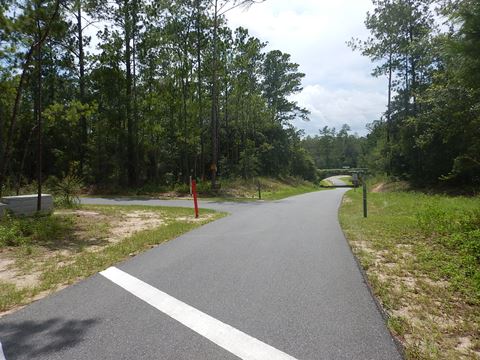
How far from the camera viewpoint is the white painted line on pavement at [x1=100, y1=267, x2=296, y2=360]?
2.87 metres

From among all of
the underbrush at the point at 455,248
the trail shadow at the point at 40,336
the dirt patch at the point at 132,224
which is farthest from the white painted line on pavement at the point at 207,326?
the dirt patch at the point at 132,224

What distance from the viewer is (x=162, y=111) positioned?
1170 inches

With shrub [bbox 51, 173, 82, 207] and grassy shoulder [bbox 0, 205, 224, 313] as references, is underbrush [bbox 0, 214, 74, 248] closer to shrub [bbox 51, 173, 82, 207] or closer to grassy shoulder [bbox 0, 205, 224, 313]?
grassy shoulder [bbox 0, 205, 224, 313]

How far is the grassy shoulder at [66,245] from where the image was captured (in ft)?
16.5

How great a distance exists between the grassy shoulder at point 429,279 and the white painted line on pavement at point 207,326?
1.20 meters

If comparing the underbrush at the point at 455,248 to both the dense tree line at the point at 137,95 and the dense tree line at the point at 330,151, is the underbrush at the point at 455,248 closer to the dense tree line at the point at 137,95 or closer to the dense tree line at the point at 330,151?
the dense tree line at the point at 137,95

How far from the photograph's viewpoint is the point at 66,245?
770 cm

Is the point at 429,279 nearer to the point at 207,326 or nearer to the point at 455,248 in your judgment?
the point at 455,248

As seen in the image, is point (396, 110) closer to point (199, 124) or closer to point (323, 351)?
point (199, 124)

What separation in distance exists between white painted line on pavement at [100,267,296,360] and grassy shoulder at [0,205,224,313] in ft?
4.02

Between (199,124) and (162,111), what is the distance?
369 centimetres

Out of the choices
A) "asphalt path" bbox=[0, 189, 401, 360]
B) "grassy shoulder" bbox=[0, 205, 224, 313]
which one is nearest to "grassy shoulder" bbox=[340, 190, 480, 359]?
"asphalt path" bbox=[0, 189, 401, 360]

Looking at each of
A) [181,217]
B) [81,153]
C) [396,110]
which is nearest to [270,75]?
[396,110]

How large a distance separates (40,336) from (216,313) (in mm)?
1668
